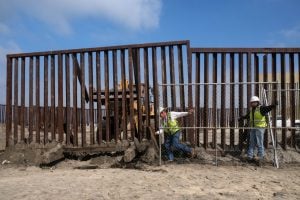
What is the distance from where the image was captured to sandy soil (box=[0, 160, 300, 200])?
8.30m

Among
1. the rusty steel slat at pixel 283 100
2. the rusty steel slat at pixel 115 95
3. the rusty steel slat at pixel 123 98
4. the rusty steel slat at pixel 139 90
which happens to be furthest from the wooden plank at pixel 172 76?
the rusty steel slat at pixel 283 100

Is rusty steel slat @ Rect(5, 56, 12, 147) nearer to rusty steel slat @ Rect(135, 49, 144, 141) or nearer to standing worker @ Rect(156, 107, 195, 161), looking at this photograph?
rusty steel slat @ Rect(135, 49, 144, 141)

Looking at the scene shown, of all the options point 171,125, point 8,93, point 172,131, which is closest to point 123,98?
point 171,125

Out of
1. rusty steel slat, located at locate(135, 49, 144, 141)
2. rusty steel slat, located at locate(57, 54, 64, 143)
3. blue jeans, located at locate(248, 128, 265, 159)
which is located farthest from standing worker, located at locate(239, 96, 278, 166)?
rusty steel slat, located at locate(57, 54, 64, 143)

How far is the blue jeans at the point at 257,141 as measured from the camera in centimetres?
1177

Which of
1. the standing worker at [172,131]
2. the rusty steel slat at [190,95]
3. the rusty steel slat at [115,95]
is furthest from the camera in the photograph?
the rusty steel slat at [115,95]

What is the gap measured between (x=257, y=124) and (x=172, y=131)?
2255 mm

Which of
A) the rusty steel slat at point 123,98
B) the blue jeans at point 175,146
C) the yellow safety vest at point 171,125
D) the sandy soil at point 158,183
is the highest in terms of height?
the rusty steel slat at point 123,98

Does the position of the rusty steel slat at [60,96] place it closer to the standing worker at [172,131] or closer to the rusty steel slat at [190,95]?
the standing worker at [172,131]

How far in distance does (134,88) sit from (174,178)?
12.8 feet

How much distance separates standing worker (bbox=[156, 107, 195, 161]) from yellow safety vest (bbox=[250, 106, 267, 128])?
163 cm

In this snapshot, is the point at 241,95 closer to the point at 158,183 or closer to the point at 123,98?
the point at 123,98

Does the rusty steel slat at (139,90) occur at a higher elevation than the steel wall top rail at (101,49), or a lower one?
lower

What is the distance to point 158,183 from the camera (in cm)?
934
